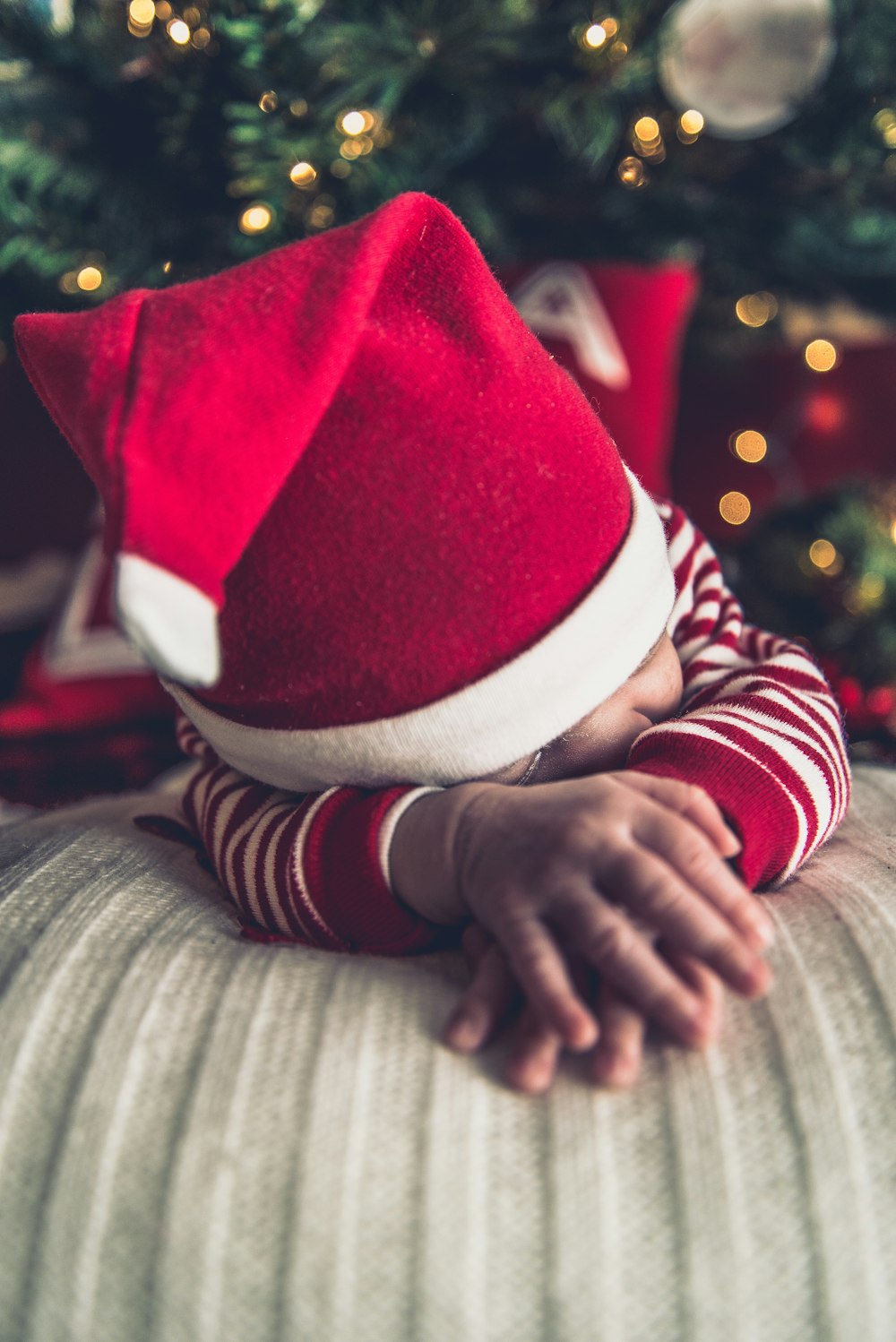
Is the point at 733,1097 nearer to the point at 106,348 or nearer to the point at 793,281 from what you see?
the point at 106,348

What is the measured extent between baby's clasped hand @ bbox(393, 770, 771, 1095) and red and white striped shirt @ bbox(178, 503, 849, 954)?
4 centimetres

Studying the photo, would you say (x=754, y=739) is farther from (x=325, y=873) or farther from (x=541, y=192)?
(x=541, y=192)

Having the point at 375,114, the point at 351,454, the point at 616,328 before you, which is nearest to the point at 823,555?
the point at 616,328

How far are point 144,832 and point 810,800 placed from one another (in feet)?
1.05

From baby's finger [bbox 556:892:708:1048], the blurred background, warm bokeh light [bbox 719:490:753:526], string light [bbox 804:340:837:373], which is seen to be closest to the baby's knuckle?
baby's finger [bbox 556:892:708:1048]

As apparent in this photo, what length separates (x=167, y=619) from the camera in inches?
11.4

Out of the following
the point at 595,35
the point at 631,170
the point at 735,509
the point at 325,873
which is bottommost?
the point at 735,509

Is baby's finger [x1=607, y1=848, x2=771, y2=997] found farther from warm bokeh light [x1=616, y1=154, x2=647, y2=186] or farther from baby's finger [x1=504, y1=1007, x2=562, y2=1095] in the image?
warm bokeh light [x1=616, y1=154, x2=647, y2=186]

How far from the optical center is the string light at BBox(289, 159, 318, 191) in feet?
2.14

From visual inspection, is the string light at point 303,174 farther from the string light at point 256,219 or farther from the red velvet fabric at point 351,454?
the red velvet fabric at point 351,454

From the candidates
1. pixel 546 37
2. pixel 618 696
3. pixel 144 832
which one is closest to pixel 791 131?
pixel 546 37

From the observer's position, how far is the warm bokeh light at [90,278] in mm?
711

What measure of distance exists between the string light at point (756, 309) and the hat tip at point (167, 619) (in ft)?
3.11

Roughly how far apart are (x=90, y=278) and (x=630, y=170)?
45cm
